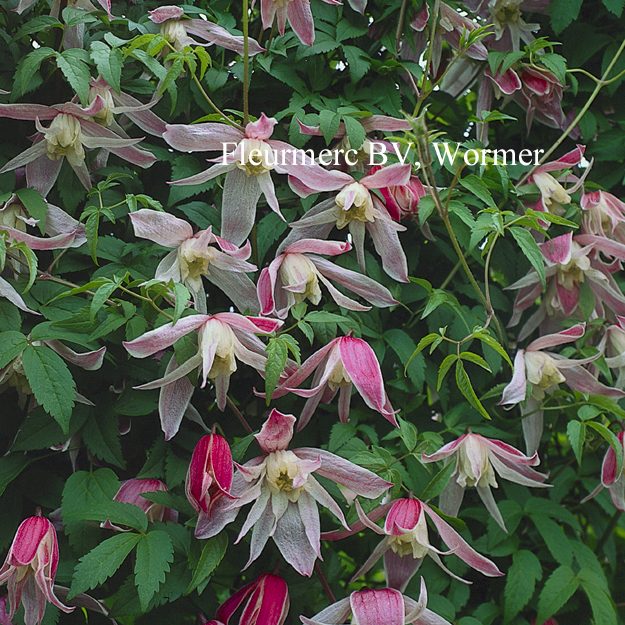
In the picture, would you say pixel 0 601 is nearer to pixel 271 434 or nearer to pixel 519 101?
pixel 271 434

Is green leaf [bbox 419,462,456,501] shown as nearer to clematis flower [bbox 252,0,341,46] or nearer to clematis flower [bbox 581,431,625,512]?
clematis flower [bbox 581,431,625,512]

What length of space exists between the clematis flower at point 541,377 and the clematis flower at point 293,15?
1.86ft

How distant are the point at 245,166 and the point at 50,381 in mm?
367

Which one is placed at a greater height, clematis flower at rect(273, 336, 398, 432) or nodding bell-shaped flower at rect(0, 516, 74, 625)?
clematis flower at rect(273, 336, 398, 432)

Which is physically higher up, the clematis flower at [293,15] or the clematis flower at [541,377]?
the clematis flower at [293,15]

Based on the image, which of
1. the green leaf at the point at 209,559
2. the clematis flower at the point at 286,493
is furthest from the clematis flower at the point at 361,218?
the green leaf at the point at 209,559

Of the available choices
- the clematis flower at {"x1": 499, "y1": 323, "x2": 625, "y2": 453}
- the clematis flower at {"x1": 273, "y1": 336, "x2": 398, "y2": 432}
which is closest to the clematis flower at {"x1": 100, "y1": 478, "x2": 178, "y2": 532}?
the clematis flower at {"x1": 273, "y1": 336, "x2": 398, "y2": 432}

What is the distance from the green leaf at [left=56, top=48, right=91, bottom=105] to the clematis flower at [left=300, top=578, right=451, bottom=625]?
71 centimetres

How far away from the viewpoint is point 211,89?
0.95 m

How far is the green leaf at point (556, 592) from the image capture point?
35.2 inches

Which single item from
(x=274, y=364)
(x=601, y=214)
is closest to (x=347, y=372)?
(x=274, y=364)

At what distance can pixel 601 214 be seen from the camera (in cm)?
106

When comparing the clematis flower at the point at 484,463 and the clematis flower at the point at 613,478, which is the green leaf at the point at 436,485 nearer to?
the clematis flower at the point at 484,463

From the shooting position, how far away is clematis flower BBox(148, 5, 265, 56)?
0.93 metres
